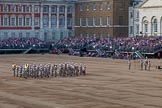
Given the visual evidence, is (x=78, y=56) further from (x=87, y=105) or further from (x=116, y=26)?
(x=87, y=105)

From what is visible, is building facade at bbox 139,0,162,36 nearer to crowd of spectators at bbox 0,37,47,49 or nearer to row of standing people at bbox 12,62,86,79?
crowd of spectators at bbox 0,37,47,49

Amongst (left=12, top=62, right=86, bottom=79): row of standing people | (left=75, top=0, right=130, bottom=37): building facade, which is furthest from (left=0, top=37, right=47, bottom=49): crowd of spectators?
(left=12, top=62, right=86, bottom=79): row of standing people

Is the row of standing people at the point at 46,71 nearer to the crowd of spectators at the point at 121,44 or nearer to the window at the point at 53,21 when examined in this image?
the crowd of spectators at the point at 121,44

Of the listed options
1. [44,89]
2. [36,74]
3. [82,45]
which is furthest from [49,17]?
[44,89]

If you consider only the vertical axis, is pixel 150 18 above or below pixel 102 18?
below

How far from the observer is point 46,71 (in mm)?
55938

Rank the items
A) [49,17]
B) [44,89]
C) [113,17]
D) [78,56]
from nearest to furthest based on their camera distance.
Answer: [44,89], [78,56], [113,17], [49,17]

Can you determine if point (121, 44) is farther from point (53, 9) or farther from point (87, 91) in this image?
point (87, 91)

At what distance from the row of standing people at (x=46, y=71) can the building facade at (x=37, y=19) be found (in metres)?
58.0

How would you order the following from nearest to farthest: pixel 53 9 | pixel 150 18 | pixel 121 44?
pixel 121 44 → pixel 150 18 → pixel 53 9

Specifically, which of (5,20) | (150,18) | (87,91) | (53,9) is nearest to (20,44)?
(5,20)

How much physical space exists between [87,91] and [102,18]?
71.9m

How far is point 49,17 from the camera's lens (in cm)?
12131

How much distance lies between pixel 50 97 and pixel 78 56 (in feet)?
172
